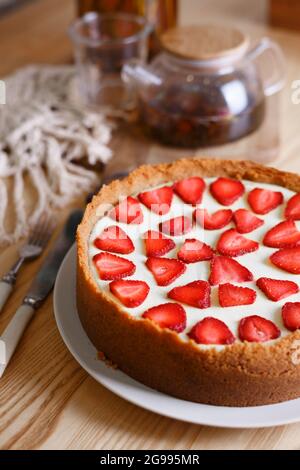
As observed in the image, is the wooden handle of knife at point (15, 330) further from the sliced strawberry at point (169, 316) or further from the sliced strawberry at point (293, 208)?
the sliced strawberry at point (293, 208)

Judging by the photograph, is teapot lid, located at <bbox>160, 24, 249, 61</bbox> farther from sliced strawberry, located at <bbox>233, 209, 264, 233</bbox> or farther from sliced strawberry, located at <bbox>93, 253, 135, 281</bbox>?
sliced strawberry, located at <bbox>93, 253, 135, 281</bbox>

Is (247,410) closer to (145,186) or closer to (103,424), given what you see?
(103,424)

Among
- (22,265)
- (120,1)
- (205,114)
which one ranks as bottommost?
(22,265)

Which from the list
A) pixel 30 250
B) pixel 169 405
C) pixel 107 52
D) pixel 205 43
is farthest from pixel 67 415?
pixel 107 52

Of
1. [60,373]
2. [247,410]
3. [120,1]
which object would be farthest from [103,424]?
[120,1]

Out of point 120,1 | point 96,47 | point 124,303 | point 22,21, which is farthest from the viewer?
point 22,21
